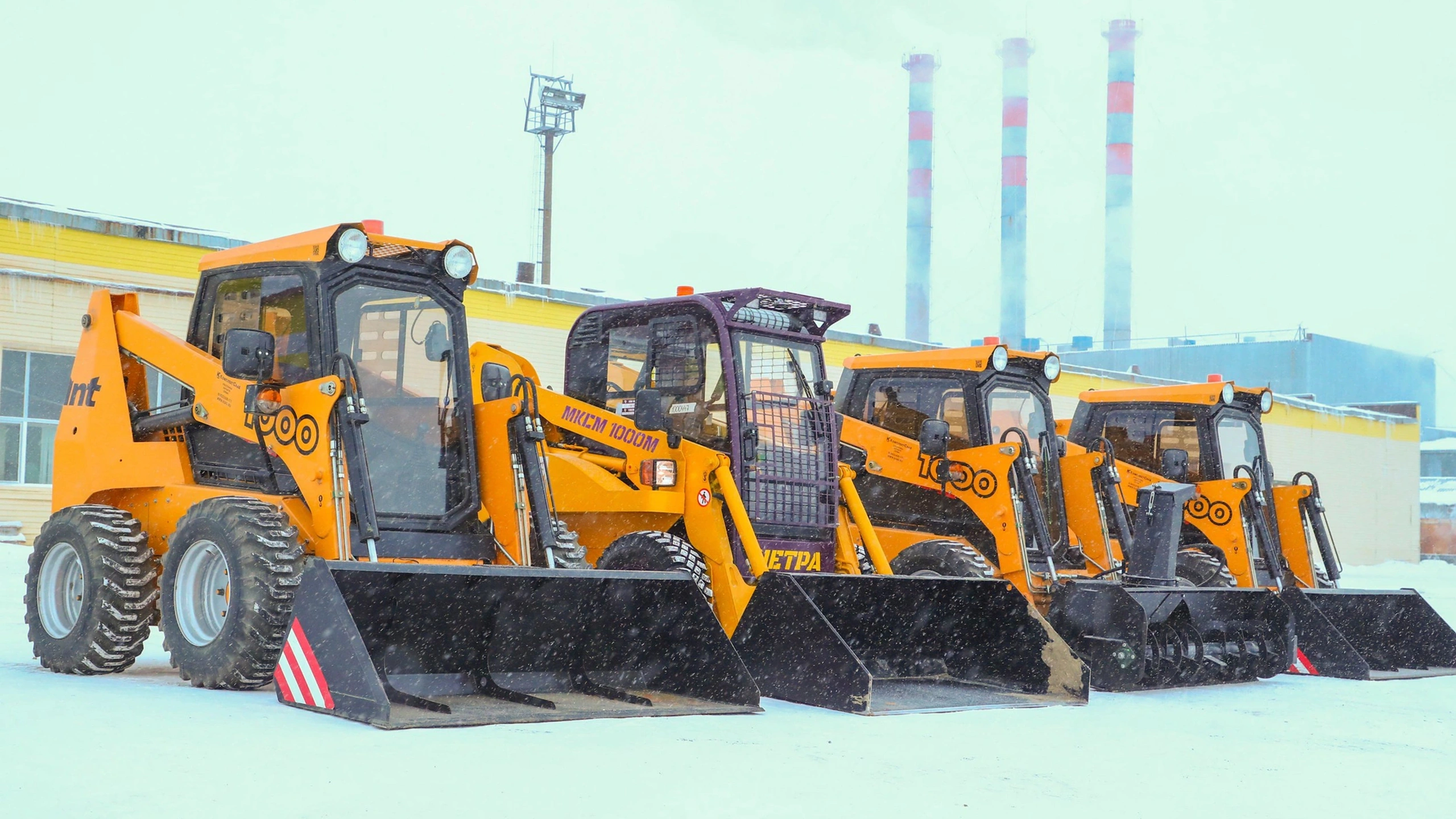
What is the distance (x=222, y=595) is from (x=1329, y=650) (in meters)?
8.14

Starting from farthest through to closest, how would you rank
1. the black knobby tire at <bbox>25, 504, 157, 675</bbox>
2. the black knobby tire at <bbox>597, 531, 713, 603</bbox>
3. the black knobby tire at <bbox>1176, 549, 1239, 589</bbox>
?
1. the black knobby tire at <bbox>1176, 549, 1239, 589</bbox>
2. the black knobby tire at <bbox>597, 531, 713, 603</bbox>
3. the black knobby tire at <bbox>25, 504, 157, 675</bbox>

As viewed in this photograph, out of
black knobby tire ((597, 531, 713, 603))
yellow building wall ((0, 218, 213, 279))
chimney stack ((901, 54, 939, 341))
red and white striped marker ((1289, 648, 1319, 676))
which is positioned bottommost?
red and white striped marker ((1289, 648, 1319, 676))

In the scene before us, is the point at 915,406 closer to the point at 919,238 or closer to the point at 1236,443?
the point at 1236,443

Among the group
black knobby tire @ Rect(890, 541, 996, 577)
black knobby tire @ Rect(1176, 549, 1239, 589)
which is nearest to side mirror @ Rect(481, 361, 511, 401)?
black knobby tire @ Rect(890, 541, 996, 577)

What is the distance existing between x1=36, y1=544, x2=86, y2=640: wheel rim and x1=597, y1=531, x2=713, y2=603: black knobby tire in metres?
3.12

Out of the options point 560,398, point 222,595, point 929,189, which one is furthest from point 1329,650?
point 929,189

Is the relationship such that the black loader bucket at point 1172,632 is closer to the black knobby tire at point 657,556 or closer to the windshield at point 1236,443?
the black knobby tire at point 657,556

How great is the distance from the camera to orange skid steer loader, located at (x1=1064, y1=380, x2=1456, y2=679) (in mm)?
11406

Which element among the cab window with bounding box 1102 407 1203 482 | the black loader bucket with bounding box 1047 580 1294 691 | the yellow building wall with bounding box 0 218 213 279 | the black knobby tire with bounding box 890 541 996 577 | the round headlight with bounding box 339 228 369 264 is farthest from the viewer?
the yellow building wall with bounding box 0 218 213 279

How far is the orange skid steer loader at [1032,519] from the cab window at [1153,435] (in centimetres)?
117

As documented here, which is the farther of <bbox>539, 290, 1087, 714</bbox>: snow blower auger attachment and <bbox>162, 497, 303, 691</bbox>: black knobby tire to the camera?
<bbox>539, 290, 1087, 714</bbox>: snow blower auger attachment

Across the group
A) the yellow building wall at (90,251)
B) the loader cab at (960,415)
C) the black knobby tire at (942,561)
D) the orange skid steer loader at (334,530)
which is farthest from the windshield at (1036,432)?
the yellow building wall at (90,251)

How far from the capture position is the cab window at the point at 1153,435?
1367 centimetres

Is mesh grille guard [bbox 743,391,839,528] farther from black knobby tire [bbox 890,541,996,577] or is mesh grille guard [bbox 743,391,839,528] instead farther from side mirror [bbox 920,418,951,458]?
side mirror [bbox 920,418,951,458]
